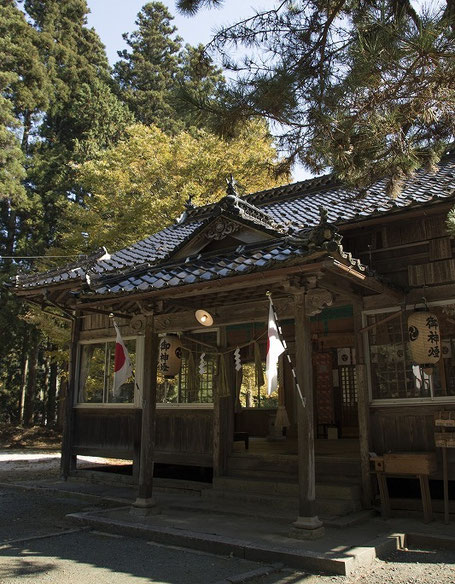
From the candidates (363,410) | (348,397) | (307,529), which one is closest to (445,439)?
(363,410)

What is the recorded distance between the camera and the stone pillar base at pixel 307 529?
6793 millimetres

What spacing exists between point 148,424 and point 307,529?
10.8ft

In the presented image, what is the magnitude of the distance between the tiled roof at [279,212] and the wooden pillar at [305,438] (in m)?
1.25

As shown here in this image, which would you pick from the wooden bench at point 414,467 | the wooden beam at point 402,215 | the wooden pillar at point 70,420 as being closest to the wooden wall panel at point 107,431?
the wooden pillar at point 70,420

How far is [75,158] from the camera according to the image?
2902 cm

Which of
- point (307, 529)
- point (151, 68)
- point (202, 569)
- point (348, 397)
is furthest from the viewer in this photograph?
point (151, 68)

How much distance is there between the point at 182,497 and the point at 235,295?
4.24m

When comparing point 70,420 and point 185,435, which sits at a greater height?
point 70,420

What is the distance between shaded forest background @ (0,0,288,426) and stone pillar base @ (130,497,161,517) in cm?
584

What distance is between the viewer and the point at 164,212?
63.4 ft

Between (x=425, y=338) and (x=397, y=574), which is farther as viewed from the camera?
(x=425, y=338)

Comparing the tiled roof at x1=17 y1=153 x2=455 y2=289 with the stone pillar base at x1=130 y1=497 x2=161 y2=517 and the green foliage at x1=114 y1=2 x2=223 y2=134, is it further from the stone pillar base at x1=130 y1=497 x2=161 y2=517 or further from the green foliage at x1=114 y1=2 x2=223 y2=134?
the green foliage at x1=114 y1=2 x2=223 y2=134

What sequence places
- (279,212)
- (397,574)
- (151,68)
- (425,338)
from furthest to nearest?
(151,68) < (279,212) < (425,338) < (397,574)

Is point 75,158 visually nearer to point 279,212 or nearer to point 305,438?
point 279,212
